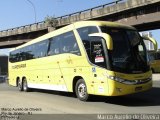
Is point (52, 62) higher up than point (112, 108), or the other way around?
point (52, 62)

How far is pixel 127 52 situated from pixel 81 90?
2698mm

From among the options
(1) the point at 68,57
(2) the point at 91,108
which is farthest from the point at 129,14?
(2) the point at 91,108

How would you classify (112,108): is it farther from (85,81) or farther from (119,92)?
(85,81)

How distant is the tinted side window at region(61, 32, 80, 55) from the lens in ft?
50.8

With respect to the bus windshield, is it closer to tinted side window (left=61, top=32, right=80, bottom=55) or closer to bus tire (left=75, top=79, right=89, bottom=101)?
tinted side window (left=61, top=32, right=80, bottom=55)

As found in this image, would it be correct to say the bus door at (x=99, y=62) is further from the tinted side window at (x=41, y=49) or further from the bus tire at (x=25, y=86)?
the bus tire at (x=25, y=86)

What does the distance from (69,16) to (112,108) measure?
35.1 m

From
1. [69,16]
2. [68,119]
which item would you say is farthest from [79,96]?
[69,16]

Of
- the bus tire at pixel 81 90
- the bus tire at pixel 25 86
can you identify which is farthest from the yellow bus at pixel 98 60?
the bus tire at pixel 25 86

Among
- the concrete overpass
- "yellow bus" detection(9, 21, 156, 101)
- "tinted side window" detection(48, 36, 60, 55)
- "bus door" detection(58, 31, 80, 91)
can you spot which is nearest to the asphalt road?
"yellow bus" detection(9, 21, 156, 101)

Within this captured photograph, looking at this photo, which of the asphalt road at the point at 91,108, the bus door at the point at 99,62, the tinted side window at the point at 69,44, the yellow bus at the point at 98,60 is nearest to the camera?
the asphalt road at the point at 91,108

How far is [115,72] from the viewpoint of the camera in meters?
13.1

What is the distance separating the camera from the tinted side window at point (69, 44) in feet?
50.8

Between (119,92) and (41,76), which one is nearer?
(119,92)
